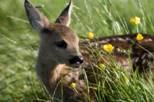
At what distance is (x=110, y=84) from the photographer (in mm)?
8930

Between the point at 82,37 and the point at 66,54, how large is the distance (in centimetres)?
85

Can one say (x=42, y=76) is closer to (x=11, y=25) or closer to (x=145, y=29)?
(x=145, y=29)

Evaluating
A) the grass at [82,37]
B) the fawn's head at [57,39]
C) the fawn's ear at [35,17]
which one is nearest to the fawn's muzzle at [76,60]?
the fawn's head at [57,39]

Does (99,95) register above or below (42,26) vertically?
below

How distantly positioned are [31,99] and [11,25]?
9.02ft

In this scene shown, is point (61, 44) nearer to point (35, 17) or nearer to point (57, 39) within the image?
point (57, 39)

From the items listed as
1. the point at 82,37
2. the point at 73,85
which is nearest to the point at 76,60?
the point at 73,85

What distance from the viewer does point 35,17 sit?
10031mm

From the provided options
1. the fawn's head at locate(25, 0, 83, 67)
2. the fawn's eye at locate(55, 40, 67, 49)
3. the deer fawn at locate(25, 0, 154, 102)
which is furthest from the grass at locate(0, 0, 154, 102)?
the fawn's eye at locate(55, 40, 67, 49)

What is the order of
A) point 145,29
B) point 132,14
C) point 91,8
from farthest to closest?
point 132,14
point 91,8
point 145,29

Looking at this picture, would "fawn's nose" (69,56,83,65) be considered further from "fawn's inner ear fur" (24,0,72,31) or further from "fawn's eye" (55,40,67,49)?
"fawn's inner ear fur" (24,0,72,31)

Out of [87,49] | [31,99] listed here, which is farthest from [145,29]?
[31,99]

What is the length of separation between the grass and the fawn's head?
1.02ft

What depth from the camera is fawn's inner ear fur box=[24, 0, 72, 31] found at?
9984 mm
